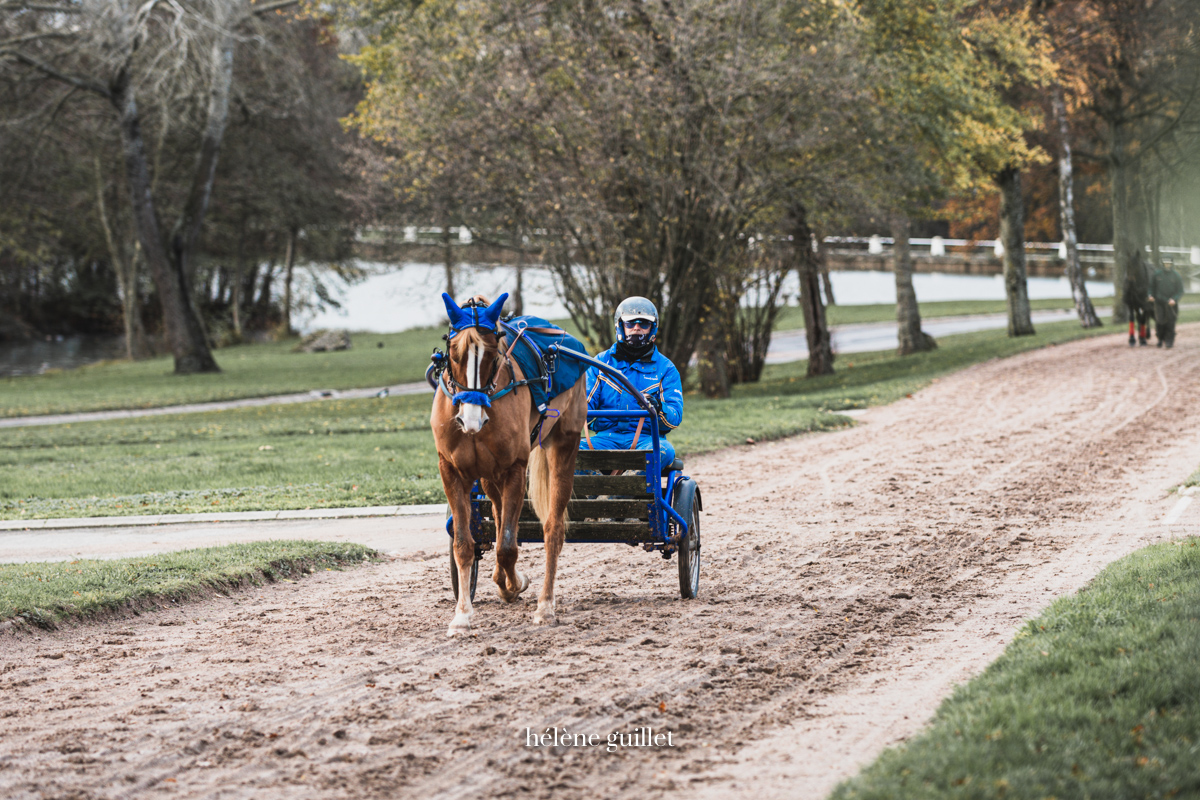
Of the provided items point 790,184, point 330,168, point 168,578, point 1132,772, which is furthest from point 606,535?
point 330,168

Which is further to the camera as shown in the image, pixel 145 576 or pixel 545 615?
pixel 145 576

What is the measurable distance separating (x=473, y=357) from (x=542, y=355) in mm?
771

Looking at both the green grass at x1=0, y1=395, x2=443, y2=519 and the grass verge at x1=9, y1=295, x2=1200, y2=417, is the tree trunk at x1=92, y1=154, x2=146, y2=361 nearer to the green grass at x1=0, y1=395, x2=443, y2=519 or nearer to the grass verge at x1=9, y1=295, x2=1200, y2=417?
the grass verge at x1=9, y1=295, x2=1200, y2=417

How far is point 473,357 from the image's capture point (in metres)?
6.25

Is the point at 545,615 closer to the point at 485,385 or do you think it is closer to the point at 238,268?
the point at 485,385

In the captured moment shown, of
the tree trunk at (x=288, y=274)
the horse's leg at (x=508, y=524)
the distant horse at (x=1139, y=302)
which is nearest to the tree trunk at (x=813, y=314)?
the distant horse at (x=1139, y=302)

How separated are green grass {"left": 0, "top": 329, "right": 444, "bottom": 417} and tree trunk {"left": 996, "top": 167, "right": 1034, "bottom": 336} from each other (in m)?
16.3

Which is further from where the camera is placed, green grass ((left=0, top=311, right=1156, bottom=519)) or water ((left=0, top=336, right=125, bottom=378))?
water ((left=0, top=336, right=125, bottom=378))

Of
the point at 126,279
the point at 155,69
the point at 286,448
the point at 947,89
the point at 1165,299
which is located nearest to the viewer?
the point at 286,448

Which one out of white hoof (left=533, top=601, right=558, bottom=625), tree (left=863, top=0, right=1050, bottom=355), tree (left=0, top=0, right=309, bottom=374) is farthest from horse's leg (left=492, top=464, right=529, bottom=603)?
tree (left=0, top=0, right=309, bottom=374)

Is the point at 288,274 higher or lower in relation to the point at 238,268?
lower

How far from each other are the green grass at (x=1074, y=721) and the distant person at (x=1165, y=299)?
20.6 meters

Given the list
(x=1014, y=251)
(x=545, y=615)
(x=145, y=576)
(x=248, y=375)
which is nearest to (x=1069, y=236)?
(x=1014, y=251)

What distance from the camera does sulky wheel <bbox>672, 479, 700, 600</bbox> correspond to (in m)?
7.47
